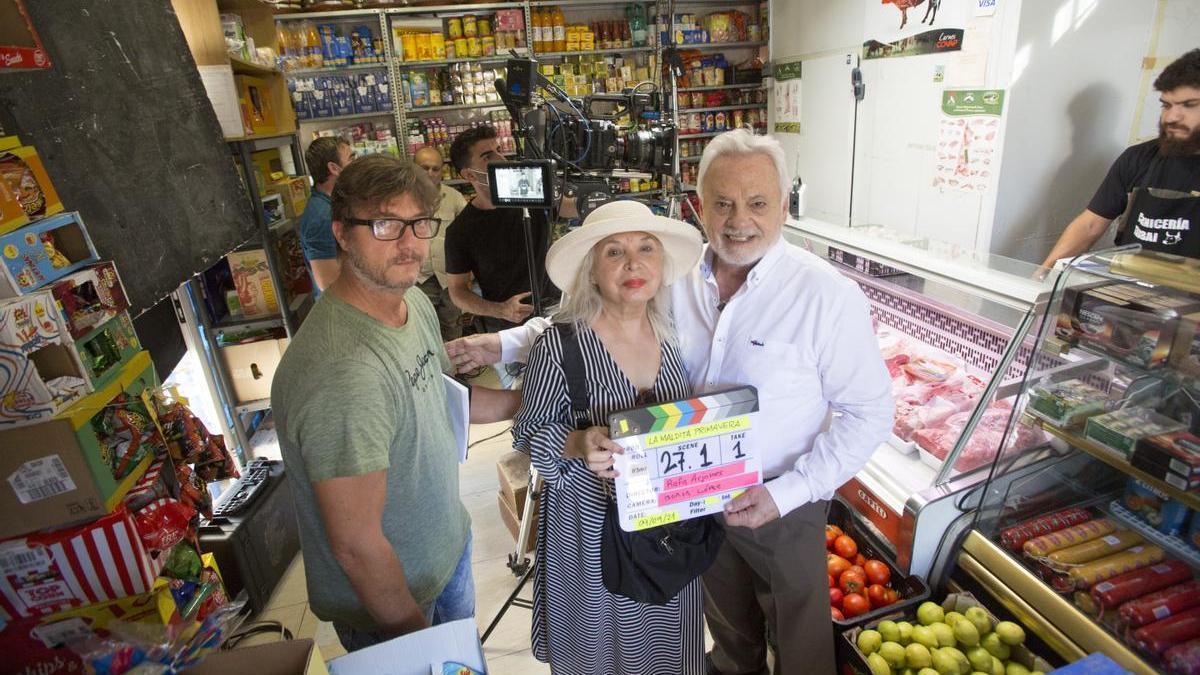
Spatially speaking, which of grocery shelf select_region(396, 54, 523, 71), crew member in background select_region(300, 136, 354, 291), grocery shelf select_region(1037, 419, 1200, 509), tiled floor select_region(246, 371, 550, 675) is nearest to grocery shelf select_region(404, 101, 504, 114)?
grocery shelf select_region(396, 54, 523, 71)

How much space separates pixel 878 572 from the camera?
2.04 metres

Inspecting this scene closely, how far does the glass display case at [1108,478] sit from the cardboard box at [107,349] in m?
2.36

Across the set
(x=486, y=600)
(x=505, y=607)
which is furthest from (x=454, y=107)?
(x=505, y=607)

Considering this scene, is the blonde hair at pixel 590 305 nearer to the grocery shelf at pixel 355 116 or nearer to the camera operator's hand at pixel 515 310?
the camera operator's hand at pixel 515 310

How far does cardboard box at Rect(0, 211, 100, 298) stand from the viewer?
4.23ft

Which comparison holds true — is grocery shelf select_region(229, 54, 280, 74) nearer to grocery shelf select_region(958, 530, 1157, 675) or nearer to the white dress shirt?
the white dress shirt

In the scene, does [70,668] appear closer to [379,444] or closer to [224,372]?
[379,444]

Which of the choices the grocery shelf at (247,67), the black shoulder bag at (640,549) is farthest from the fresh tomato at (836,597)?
the grocery shelf at (247,67)

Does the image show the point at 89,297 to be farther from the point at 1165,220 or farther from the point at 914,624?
the point at 1165,220

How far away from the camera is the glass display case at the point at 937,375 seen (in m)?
1.81

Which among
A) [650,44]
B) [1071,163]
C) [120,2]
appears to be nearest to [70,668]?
[120,2]

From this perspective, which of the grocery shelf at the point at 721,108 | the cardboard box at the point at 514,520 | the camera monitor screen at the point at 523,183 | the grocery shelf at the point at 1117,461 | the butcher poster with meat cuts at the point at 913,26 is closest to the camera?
the grocery shelf at the point at 1117,461

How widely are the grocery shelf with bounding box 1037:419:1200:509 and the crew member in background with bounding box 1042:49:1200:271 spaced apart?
1531mm

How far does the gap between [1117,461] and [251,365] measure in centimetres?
383
